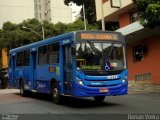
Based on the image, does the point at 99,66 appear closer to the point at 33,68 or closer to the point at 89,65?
the point at 89,65

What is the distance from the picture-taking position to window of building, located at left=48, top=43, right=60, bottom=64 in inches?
667

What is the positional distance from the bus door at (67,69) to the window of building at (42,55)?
2.46m

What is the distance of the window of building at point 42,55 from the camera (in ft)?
60.8

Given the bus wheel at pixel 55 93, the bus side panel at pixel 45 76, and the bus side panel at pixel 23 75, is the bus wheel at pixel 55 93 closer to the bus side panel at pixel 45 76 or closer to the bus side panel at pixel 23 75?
the bus side panel at pixel 45 76

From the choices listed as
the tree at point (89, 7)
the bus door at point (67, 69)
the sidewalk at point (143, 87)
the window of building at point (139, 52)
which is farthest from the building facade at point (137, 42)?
the tree at point (89, 7)

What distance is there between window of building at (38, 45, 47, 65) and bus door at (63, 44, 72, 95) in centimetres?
246

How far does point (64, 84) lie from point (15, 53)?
29.0ft

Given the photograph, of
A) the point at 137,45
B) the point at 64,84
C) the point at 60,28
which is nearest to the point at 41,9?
the point at 60,28

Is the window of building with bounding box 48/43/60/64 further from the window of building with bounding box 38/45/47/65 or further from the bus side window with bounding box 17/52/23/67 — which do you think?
the bus side window with bounding box 17/52/23/67

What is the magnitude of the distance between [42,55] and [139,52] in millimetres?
9677

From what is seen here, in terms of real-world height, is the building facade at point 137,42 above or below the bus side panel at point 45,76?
above

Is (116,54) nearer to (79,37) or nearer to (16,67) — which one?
(79,37)

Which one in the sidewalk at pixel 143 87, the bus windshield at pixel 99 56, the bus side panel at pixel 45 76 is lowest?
the sidewalk at pixel 143 87

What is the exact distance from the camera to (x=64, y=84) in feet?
52.7
